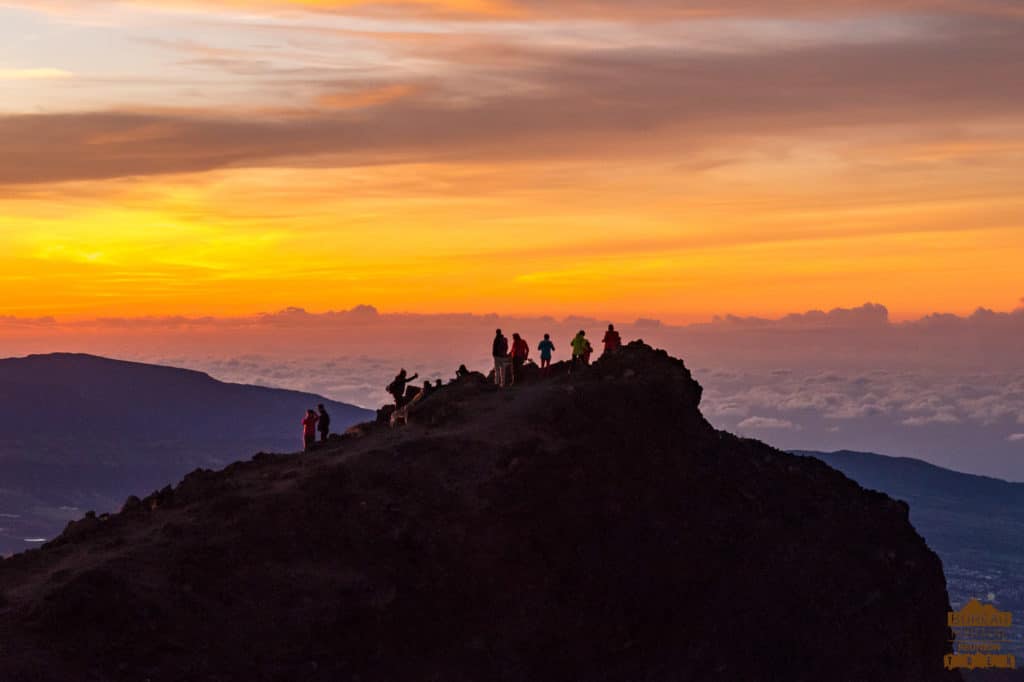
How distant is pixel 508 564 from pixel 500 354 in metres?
15.8

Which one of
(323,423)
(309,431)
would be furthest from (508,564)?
(323,423)

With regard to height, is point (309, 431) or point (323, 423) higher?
point (323, 423)

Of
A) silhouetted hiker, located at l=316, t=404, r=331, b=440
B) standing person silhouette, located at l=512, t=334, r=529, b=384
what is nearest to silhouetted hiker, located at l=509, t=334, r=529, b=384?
standing person silhouette, located at l=512, t=334, r=529, b=384

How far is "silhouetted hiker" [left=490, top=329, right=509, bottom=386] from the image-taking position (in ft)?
224

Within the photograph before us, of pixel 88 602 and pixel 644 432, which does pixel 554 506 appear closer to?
pixel 644 432

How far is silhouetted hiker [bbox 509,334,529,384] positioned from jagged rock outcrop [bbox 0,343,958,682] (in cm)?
185

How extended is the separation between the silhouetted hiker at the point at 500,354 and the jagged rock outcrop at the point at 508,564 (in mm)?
1334

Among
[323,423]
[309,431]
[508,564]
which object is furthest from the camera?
[323,423]

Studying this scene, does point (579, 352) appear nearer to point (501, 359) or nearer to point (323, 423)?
point (501, 359)

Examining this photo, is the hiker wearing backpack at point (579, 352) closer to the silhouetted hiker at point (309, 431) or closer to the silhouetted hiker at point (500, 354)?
the silhouetted hiker at point (500, 354)

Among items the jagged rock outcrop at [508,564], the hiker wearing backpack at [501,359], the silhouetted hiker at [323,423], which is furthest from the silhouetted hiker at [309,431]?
the hiker wearing backpack at [501,359]

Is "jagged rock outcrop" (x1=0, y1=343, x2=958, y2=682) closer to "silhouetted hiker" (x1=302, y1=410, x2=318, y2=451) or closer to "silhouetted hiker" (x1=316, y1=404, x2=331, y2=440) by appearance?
"silhouetted hiker" (x1=302, y1=410, x2=318, y2=451)

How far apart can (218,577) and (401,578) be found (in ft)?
22.1

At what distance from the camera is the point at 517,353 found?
6981cm
